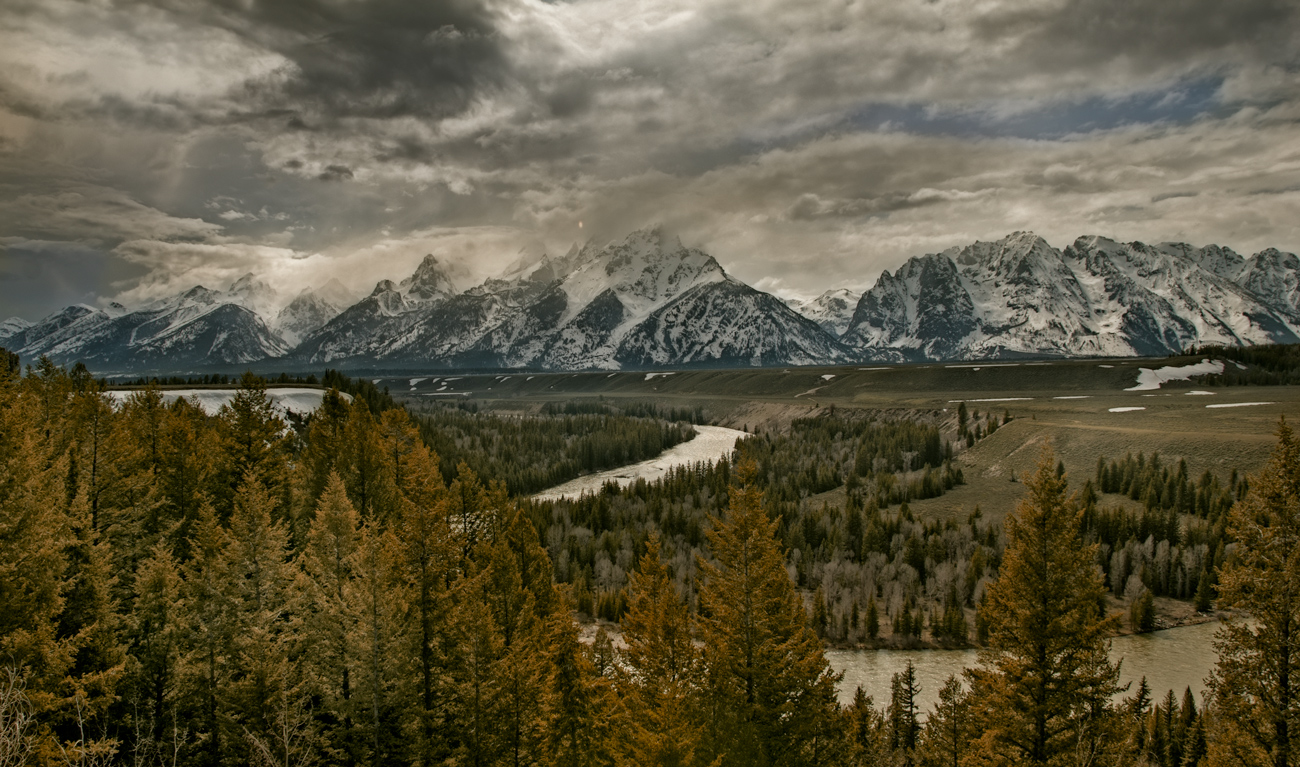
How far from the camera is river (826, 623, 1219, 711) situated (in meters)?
49.3

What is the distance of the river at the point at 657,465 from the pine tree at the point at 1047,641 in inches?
3415

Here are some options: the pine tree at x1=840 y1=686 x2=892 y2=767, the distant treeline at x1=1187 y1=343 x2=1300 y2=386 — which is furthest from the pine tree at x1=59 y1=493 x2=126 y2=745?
the distant treeline at x1=1187 y1=343 x2=1300 y2=386

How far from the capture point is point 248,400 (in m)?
40.9

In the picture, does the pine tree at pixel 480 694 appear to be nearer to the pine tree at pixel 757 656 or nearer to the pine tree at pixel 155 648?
the pine tree at pixel 757 656

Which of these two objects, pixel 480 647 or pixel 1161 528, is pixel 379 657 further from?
pixel 1161 528

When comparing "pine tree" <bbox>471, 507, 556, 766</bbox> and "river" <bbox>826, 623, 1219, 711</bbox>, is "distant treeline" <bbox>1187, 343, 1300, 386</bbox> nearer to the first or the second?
"river" <bbox>826, 623, 1219, 711</bbox>

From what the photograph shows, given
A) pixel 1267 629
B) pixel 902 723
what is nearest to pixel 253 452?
pixel 902 723

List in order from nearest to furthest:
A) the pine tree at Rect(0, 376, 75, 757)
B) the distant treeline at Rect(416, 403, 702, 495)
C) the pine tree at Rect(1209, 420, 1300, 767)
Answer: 1. the pine tree at Rect(1209, 420, 1300, 767)
2. the pine tree at Rect(0, 376, 75, 757)
3. the distant treeline at Rect(416, 403, 702, 495)

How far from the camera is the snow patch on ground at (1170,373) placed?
590ft

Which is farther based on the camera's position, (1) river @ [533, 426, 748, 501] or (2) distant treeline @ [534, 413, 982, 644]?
(1) river @ [533, 426, 748, 501]

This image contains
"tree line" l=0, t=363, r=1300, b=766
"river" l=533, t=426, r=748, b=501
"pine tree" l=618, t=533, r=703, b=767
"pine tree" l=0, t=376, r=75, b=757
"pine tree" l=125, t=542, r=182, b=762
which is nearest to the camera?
"pine tree" l=0, t=376, r=75, b=757

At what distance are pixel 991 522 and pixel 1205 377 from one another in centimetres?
14760

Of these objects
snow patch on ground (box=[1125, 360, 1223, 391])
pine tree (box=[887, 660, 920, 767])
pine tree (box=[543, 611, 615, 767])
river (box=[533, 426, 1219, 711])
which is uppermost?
snow patch on ground (box=[1125, 360, 1223, 391])

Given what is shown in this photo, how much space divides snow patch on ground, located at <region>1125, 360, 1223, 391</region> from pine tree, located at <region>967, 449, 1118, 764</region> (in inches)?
7506
